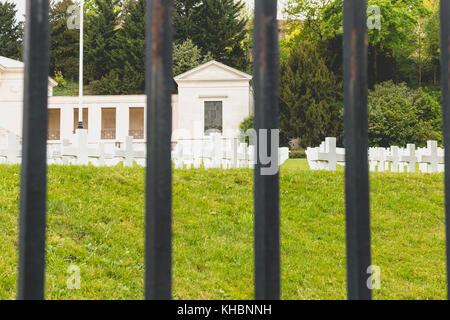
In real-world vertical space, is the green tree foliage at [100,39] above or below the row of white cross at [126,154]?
above

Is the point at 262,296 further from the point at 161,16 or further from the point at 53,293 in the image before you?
the point at 53,293

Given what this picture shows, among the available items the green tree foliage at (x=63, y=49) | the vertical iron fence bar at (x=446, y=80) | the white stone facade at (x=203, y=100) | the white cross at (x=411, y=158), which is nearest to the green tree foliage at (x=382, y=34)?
the white stone facade at (x=203, y=100)

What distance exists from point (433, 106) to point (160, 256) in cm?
2415

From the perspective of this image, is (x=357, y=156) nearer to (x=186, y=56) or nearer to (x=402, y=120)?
(x=402, y=120)

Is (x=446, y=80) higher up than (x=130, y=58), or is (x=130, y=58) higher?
(x=130, y=58)

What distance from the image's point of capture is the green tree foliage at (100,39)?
3064cm

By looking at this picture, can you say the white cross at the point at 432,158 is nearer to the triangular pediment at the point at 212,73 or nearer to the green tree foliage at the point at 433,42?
the triangular pediment at the point at 212,73

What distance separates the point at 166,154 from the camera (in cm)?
73

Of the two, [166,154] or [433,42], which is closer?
[166,154]

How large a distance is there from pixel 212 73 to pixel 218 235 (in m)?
19.2

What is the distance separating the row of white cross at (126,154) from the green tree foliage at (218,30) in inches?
850

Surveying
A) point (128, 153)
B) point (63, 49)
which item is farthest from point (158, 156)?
point (63, 49)

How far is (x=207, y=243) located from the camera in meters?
3.58

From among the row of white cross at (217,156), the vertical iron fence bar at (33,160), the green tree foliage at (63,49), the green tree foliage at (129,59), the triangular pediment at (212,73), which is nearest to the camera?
the vertical iron fence bar at (33,160)
